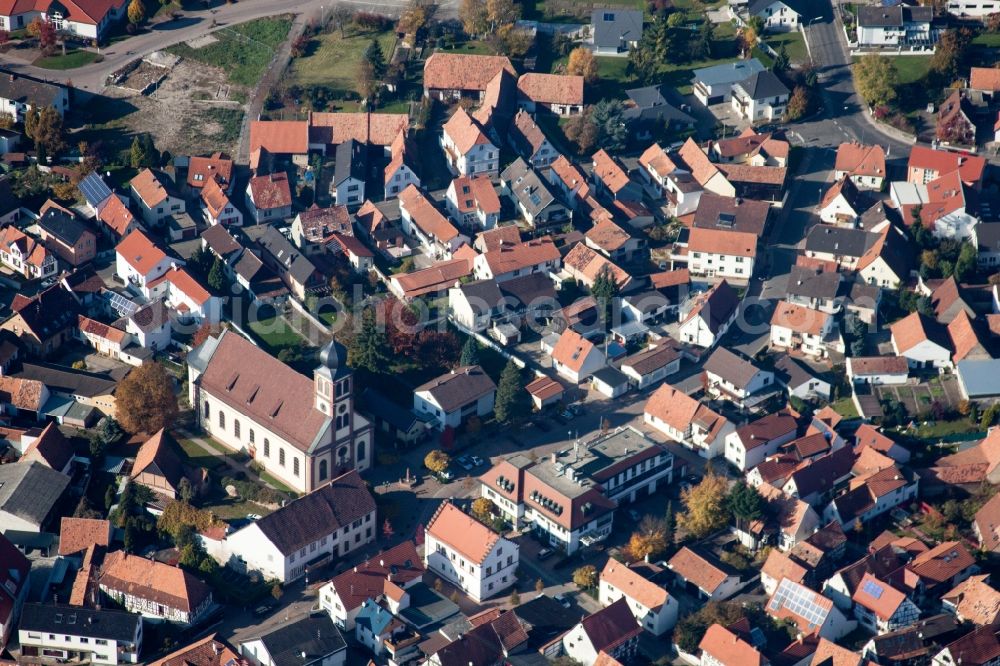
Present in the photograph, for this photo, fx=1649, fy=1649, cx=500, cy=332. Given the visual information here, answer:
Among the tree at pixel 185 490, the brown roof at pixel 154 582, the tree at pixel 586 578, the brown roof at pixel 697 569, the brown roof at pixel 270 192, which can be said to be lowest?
the tree at pixel 586 578

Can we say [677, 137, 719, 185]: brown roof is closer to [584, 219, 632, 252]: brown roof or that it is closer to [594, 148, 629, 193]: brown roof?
[594, 148, 629, 193]: brown roof

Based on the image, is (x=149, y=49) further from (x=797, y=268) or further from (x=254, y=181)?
(x=797, y=268)

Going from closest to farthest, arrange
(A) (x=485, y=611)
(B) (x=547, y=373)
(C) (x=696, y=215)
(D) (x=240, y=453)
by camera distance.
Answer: (A) (x=485, y=611)
(D) (x=240, y=453)
(B) (x=547, y=373)
(C) (x=696, y=215)

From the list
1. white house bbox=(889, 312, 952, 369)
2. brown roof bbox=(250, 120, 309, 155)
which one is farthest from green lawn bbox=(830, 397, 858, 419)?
brown roof bbox=(250, 120, 309, 155)

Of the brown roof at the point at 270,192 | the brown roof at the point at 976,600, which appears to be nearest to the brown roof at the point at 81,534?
the brown roof at the point at 270,192

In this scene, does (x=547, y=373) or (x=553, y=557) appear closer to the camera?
(x=553, y=557)

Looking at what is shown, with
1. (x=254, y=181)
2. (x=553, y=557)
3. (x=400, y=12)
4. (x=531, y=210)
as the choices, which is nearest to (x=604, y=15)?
(x=400, y=12)

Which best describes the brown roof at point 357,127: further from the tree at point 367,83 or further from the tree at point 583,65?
the tree at point 583,65
